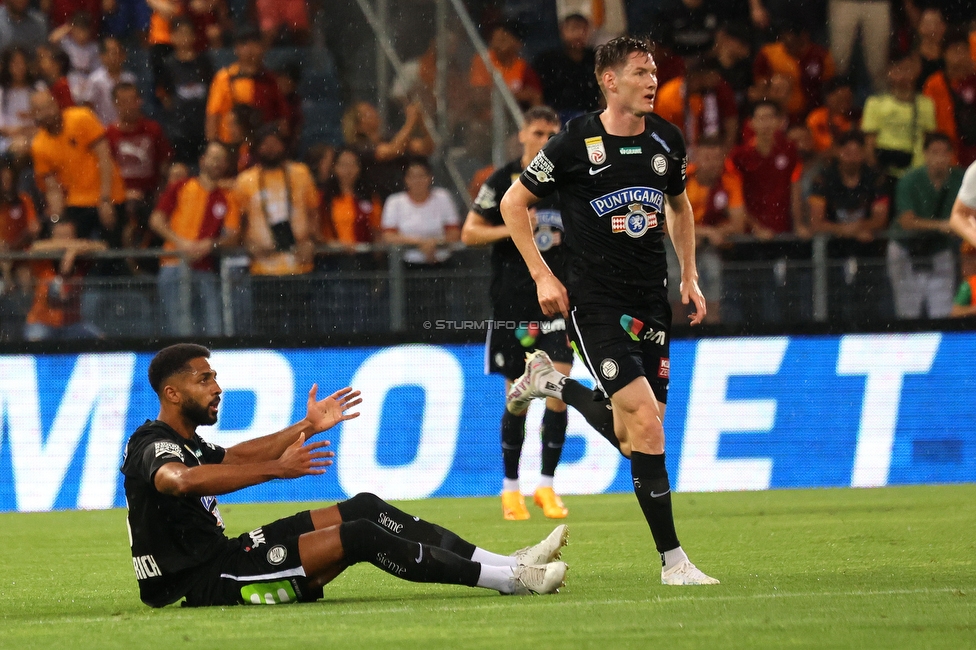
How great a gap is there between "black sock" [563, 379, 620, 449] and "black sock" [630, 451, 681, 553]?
1.32 meters

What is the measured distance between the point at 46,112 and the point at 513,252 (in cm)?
609

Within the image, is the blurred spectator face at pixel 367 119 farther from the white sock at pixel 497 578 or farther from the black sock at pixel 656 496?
the white sock at pixel 497 578

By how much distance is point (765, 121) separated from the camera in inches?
516

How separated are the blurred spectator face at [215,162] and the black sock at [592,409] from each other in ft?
19.6

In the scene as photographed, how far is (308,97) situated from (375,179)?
1.76 m

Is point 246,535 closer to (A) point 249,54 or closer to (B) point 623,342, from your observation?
(B) point 623,342

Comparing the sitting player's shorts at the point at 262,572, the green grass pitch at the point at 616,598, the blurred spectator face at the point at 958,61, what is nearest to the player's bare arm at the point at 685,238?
the green grass pitch at the point at 616,598

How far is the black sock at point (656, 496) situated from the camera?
5910 mm

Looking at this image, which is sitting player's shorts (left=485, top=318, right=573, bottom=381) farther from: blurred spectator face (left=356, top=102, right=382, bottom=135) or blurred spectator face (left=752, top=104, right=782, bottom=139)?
blurred spectator face (left=752, top=104, right=782, bottom=139)

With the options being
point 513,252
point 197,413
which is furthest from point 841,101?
point 197,413

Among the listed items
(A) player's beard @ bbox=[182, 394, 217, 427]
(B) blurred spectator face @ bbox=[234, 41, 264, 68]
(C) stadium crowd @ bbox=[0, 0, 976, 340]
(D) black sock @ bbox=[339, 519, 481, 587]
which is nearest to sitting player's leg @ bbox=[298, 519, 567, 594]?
(D) black sock @ bbox=[339, 519, 481, 587]

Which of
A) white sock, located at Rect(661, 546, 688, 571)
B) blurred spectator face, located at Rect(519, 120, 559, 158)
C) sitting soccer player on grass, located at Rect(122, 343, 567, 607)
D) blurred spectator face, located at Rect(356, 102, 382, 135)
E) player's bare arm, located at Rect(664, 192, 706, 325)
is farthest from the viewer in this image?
blurred spectator face, located at Rect(356, 102, 382, 135)

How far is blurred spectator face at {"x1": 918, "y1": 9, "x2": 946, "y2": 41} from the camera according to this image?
45.8 ft

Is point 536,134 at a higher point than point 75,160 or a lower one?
higher
